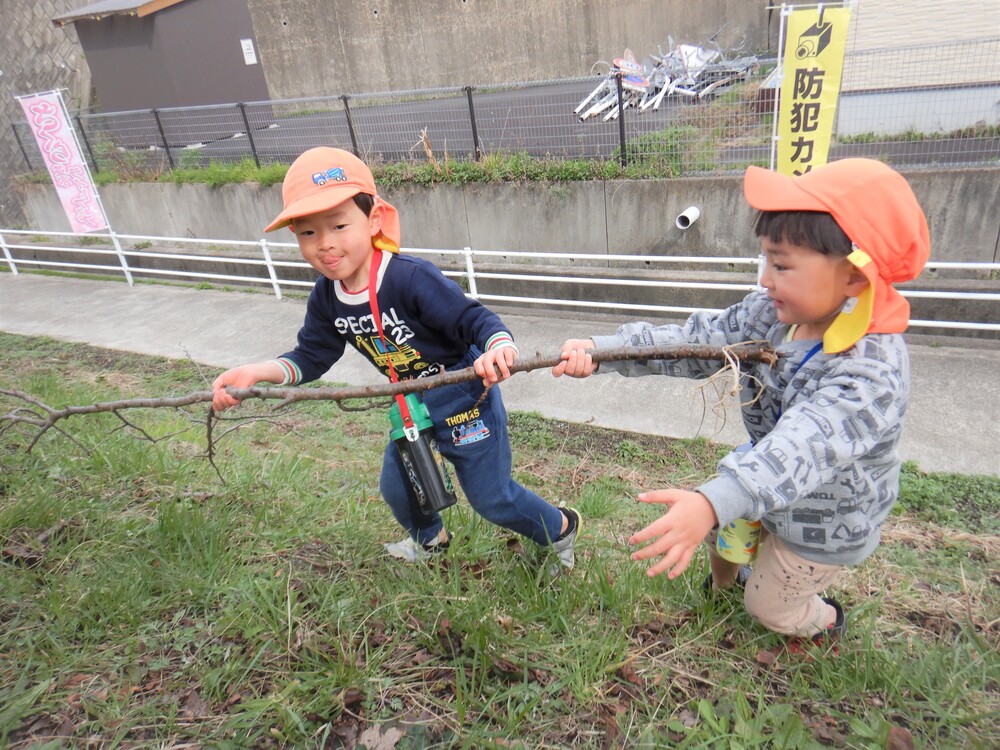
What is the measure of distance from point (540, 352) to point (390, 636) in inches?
114

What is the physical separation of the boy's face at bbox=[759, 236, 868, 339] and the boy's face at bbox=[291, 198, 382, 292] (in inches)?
53.9

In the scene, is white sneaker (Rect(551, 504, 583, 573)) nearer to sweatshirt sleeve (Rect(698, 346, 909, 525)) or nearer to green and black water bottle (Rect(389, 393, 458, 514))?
green and black water bottle (Rect(389, 393, 458, 514))

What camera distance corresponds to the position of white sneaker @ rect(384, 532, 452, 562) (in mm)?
2693

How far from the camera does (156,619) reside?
2.25m

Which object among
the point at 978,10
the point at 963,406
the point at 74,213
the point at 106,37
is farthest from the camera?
the point at 106,37

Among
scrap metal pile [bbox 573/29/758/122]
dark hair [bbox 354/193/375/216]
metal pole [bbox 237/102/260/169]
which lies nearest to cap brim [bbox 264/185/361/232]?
dark hair [bbox 354/193/375/216]

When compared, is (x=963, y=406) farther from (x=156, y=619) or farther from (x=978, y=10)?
(x=978, y=10)

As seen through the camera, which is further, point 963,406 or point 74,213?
point 74,213

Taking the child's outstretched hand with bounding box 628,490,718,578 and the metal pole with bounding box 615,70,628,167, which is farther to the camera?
the metal pole with bounding box 615,70,628,167

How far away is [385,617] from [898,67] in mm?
8193

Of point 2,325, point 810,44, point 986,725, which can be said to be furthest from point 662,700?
point 2,325

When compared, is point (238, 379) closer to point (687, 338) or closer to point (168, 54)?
point (687, 338)

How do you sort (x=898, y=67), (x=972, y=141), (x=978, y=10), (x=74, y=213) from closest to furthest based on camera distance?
(x=972, y=141) < (x=898, y=67) < (x=978, y=10) < (x=74, y=213)

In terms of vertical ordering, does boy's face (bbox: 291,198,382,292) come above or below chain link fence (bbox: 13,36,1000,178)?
above
